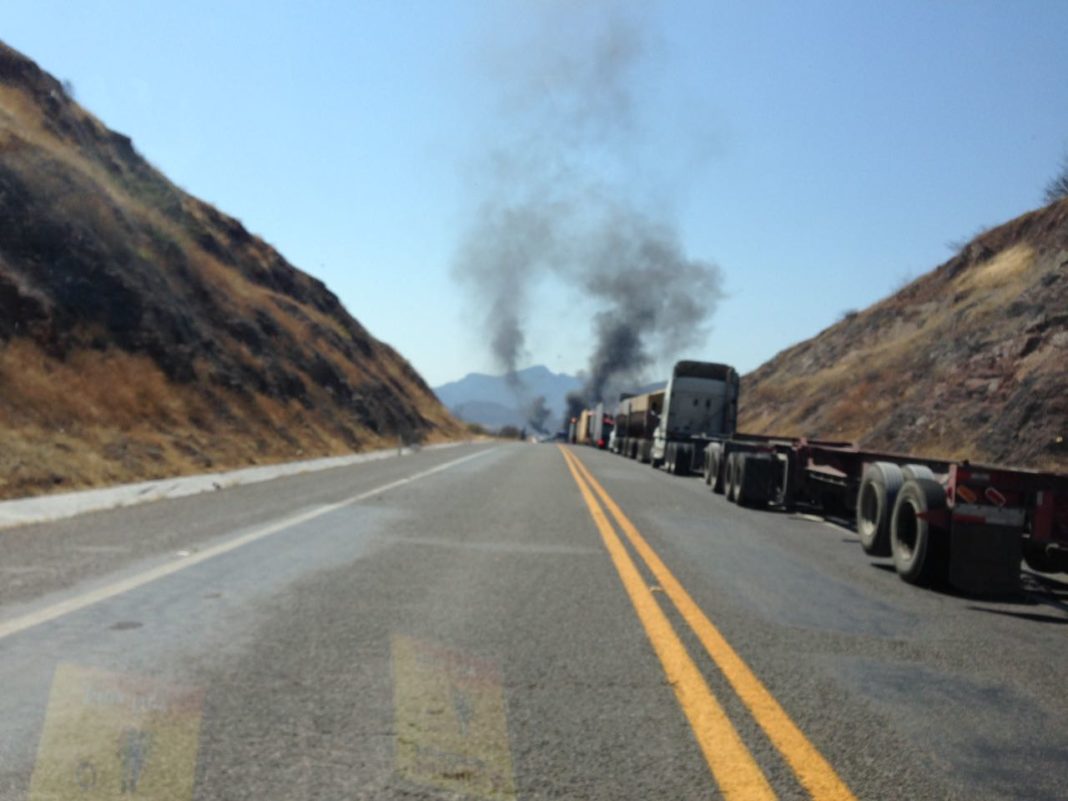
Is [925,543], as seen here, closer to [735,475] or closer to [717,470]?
[735,475]

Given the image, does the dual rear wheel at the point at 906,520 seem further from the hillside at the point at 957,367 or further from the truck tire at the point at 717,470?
the hillside at the point at 957,367

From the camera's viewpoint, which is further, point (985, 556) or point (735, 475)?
point (735, 475)

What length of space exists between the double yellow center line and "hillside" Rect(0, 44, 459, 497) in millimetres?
11759

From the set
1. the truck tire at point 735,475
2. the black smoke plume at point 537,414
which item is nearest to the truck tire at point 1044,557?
the truck tire at point 735,475

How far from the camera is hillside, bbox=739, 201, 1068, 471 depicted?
89.1ft

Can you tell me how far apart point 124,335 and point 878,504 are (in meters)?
25.9

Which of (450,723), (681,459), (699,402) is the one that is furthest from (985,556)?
(699,402)

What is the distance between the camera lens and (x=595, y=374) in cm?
9731

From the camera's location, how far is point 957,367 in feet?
121

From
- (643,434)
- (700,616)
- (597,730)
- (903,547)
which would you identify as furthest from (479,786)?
(643,434)

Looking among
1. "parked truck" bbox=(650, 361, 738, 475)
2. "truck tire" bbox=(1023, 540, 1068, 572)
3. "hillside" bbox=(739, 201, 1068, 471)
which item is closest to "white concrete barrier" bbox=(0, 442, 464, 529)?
"truck tire" bbox=(1023, 540, 1068, 572)

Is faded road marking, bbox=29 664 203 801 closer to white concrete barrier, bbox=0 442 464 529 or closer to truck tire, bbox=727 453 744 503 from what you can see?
white concrete barrier, bbox=0 442 464 529

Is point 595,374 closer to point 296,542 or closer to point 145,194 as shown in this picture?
point 145,194

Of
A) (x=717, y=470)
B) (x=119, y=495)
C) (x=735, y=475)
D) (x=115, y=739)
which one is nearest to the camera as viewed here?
(x=115, y=739)
